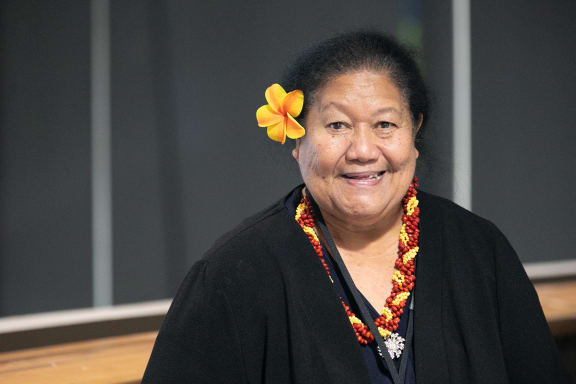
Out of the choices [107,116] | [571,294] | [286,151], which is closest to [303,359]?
[286,151]

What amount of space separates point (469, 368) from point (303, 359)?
40 centimetres

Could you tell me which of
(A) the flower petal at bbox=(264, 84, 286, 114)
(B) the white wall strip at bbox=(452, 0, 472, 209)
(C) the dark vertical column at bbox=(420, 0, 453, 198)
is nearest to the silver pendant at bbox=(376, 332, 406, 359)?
(A) the flower petal at bbox=(264, 84, 286, 114)

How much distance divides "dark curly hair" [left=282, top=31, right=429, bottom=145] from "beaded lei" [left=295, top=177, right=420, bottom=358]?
0.78ft

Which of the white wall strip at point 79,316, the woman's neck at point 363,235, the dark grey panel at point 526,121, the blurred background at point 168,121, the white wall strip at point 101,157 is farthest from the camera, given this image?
the dark grey panel at point 526,121

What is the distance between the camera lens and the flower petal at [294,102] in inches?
65.6

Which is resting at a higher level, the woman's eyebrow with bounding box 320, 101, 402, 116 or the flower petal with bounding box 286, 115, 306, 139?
the woman's eyebrow with bounding box 320, 101, 402, 116

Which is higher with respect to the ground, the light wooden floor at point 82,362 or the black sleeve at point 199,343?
the black sleeve at point 199,343

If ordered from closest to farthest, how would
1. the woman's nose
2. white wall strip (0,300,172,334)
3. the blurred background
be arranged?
the woman's nose → white wall strip (0,300,172,334) → the blurred background

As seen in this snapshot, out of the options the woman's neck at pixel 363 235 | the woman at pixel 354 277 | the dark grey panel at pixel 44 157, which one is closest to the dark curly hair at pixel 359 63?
the woman at pixel 354 277

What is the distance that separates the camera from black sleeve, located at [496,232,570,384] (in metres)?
1.67

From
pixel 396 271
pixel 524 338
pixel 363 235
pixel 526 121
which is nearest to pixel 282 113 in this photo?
pixel 363 235

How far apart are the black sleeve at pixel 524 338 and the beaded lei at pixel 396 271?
226mm

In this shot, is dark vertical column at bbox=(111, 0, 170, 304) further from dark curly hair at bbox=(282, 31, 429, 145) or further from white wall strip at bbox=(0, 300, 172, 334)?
dark curly hair at bbox=(282, 31, 429, 145)

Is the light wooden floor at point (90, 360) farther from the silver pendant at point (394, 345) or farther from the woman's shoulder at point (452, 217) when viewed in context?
the woman's shoulder at point (452, 217)
